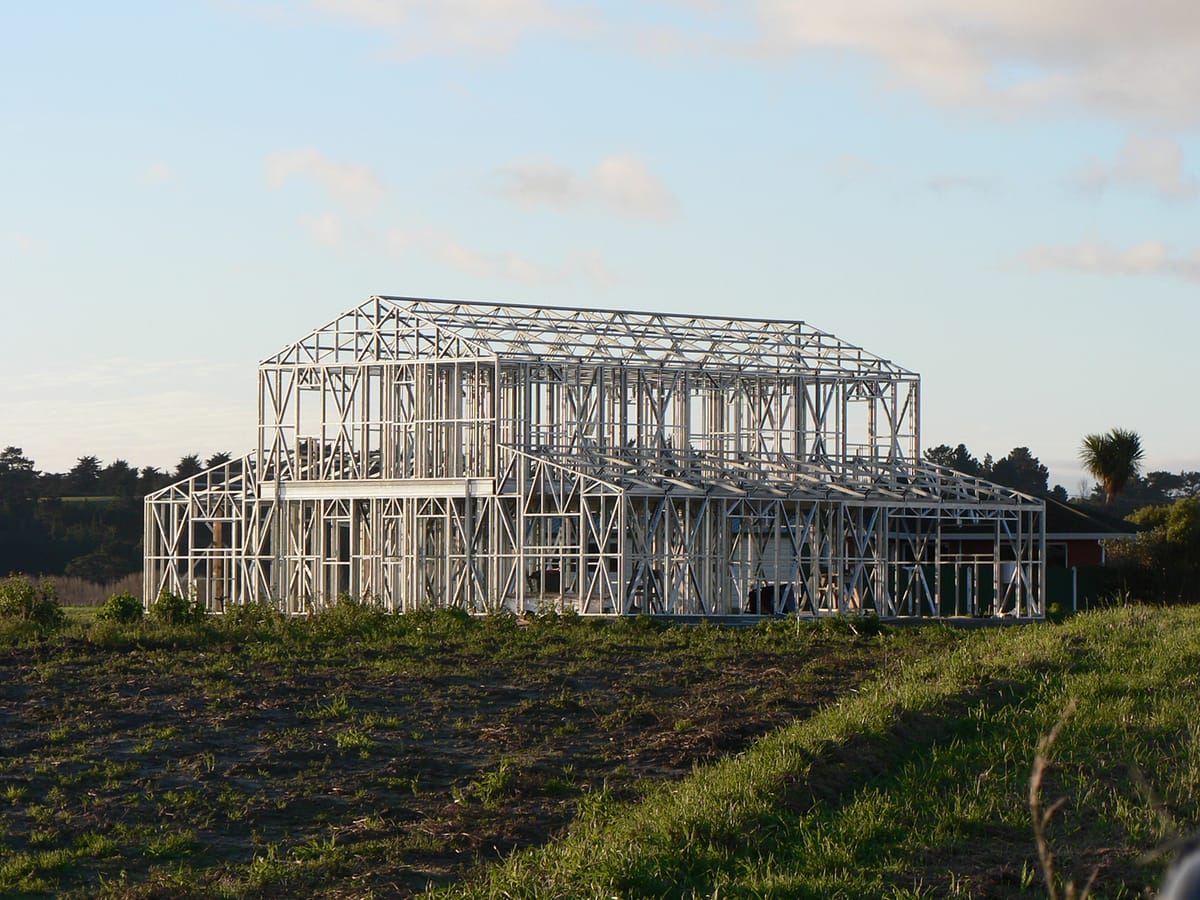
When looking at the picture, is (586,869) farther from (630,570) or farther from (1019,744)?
(630,570)

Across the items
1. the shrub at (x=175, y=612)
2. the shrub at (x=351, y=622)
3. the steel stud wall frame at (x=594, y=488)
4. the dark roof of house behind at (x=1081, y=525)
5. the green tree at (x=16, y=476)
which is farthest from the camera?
the green tree at (x=16, y=476)

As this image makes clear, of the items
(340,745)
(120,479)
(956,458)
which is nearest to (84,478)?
(120,479)

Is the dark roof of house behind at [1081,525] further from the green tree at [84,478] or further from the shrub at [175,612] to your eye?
the green tree at [84,478]

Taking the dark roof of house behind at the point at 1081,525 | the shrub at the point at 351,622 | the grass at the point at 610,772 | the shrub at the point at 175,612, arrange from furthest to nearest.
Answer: the dark roof of house behind at the point at 1081,525, the shrub at the point at 175,612, the shrub at the point at 351,622, the grass at the point at 610,772

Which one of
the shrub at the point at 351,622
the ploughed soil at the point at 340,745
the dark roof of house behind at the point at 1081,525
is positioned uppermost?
the dark roof of house behind at the point at 1081,525

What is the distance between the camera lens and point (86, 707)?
1911cm

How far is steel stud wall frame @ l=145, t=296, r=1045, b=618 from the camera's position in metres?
40.2

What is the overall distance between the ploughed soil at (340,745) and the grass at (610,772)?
47 mm

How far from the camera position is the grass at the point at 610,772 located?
429 inches

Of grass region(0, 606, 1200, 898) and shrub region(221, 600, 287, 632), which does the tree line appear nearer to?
shrub region(221, 600, 287, 632)

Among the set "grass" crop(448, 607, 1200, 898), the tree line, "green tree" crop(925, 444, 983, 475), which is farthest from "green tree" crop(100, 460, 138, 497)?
"grass" crop(448, 607, 1200, 898)

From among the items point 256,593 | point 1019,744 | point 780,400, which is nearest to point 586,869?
point 1019,744

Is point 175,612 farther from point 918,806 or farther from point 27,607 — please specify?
point 918,806

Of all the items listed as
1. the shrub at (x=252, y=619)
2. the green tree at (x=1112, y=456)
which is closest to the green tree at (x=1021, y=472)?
the green tree at (x=1112, y=456)
